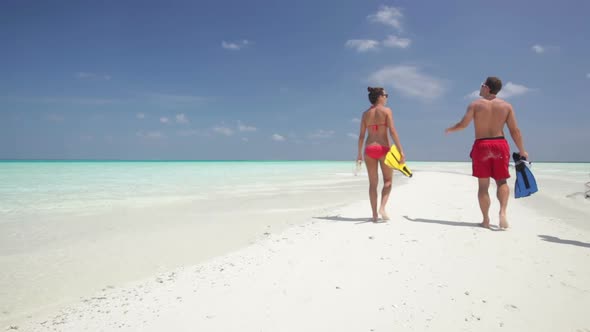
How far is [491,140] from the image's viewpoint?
423 cm

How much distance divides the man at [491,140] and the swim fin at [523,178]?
3.6 inches

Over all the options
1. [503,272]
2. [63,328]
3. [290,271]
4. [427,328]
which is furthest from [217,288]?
[503,272]


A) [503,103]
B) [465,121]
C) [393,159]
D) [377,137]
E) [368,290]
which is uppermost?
[503,103]

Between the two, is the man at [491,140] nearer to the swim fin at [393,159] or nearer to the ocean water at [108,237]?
the swim fin at [393,159]

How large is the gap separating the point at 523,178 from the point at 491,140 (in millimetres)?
809

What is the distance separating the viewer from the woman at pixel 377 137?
4871mm

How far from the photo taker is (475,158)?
4.38m

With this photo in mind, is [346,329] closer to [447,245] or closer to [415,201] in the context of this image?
[447,245]

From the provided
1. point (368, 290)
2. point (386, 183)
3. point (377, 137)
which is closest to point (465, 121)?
point (377, 137)

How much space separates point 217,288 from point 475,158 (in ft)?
13.1

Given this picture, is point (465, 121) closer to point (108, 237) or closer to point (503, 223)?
point (503, 223)

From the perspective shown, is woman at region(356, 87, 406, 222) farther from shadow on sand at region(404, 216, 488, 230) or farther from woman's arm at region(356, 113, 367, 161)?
shadow on sand at region(404, 216, 488, 230)

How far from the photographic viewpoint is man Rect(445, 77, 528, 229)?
165 inches

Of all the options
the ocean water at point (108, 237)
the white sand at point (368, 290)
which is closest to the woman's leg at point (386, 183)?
the ocean water at point (108, 237)
